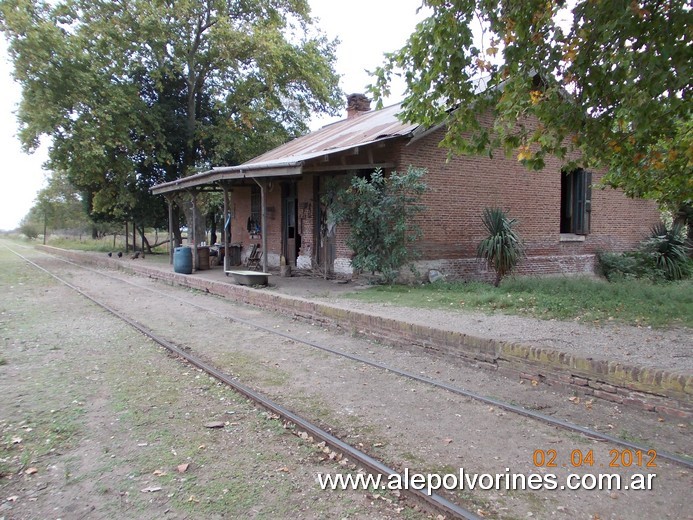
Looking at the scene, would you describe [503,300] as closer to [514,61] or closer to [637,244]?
[514,61]

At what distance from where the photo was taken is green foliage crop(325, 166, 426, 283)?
1138 cm

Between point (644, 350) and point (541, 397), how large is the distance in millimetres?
1721

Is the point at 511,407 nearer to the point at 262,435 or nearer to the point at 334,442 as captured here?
the point at 334,442

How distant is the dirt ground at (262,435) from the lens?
3219 millimetres

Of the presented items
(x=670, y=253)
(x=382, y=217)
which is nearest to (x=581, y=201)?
(x=670, y=253)

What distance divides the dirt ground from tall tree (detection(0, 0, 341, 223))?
669 inches

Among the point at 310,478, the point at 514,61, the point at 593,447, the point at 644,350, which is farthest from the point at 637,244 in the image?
the point at 310,478

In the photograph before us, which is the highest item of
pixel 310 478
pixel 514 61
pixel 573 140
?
pixel 514 61

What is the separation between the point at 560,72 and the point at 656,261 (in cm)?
1237

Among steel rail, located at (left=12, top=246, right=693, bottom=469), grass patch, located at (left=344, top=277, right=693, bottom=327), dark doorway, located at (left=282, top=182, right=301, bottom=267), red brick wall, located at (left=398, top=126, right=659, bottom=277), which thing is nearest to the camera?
steel rail, located at (left=12, top=246, right=693, bottom=469)

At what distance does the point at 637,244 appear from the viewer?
697 inches

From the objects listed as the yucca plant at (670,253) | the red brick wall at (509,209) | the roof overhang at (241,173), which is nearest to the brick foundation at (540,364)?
the roof overhang at (241,173)

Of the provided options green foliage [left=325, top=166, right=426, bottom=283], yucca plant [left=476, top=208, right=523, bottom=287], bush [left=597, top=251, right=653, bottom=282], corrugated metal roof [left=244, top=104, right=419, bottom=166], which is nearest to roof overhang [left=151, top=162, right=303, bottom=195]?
corrugated metal roof [left=244, top=104, right=419, bottom=166]

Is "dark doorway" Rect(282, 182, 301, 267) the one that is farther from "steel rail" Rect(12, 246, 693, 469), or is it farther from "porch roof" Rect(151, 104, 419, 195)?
"steel rail" Rect(12, 246, 693, 469)
